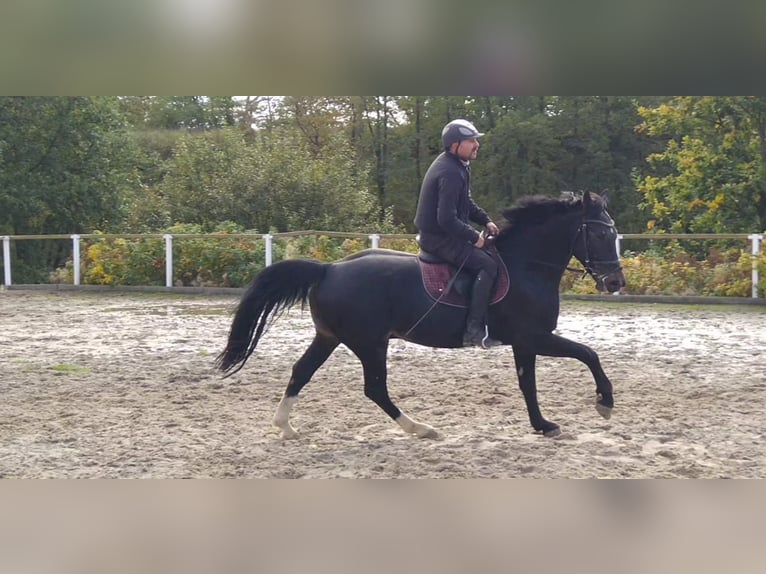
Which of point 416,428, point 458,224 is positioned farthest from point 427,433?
point 458,224

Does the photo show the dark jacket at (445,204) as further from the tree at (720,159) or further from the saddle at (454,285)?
the tree at (720,159)

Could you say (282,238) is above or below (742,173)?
below

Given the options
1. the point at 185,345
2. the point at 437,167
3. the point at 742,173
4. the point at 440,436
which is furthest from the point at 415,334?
the point at 742,173

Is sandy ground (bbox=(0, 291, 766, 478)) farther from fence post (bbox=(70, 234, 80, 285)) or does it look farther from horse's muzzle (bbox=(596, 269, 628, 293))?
fence post (bbox=(70, 234, 80, 285))

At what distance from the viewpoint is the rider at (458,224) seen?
19.7 ft

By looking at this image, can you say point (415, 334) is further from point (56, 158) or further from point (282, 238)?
point (56, 158)

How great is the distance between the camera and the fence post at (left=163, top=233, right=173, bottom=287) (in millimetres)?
19611

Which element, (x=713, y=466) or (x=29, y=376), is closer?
(x=713, y=466)

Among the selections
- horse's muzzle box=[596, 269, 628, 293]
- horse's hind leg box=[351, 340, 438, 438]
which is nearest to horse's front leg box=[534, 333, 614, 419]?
horse's muzzle box=[596, 269, 628, 293]

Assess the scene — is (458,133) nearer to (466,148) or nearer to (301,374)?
(466,148)

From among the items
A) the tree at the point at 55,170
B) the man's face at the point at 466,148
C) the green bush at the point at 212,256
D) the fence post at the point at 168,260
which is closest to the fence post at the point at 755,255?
the green bush at the point at 212,256
